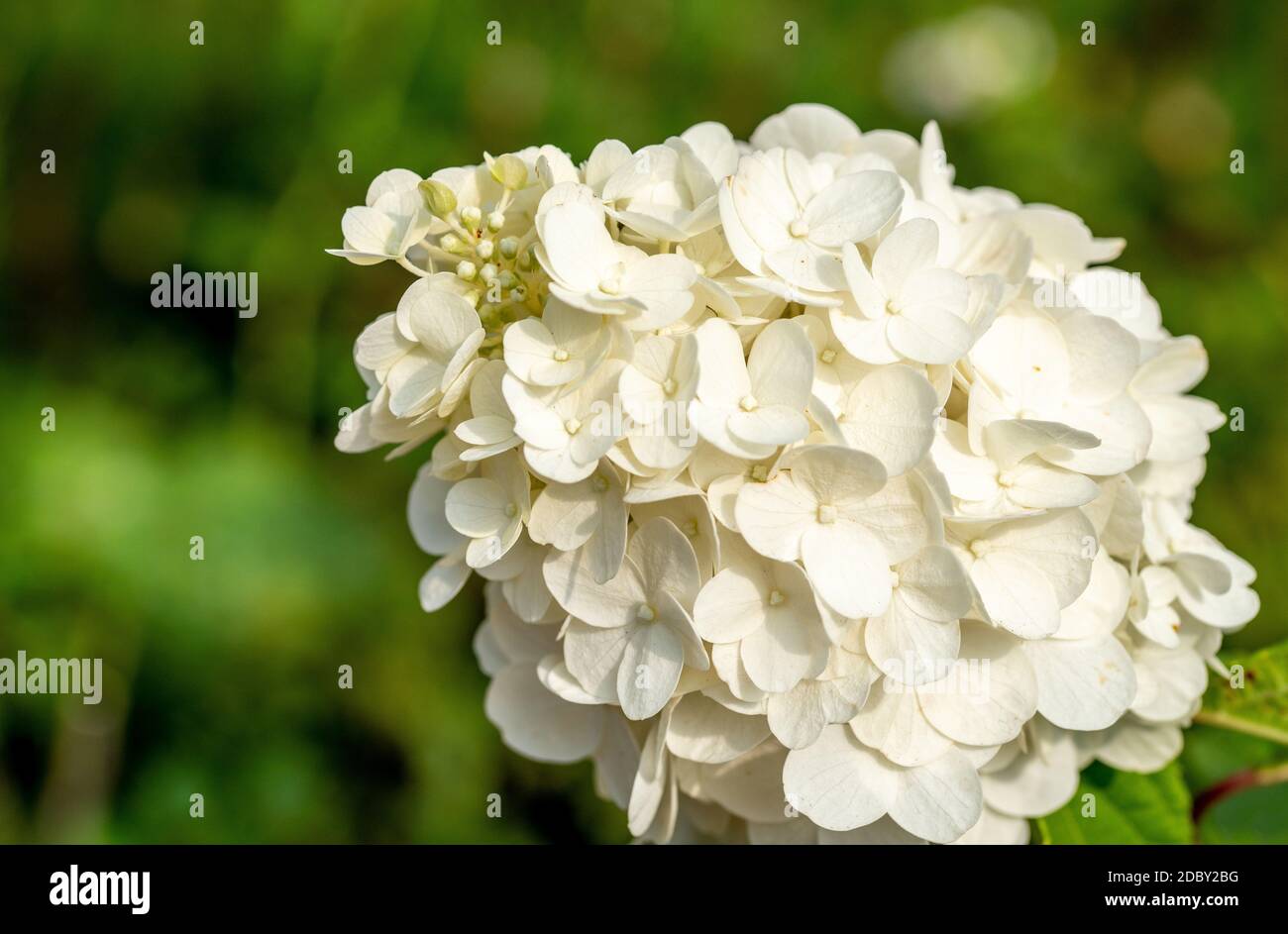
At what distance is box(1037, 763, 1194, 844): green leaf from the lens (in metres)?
0.99

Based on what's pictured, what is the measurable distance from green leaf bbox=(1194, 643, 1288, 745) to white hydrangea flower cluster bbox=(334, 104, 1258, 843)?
0.59ft

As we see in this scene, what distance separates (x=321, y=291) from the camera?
177 centimetres

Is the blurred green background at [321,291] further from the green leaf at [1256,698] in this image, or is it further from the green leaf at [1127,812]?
the green leaf at [1127,812]

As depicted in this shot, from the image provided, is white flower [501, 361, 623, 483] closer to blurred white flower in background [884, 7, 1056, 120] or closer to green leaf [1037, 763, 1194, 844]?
green leaf [1037, 763, 1194, 844]

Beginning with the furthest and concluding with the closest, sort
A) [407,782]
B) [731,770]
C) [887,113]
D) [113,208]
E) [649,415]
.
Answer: [887,113], [113,208], [407,782], [731,770], [649,415]

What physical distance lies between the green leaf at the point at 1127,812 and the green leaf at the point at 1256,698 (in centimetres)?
10

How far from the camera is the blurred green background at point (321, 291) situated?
5.49ft

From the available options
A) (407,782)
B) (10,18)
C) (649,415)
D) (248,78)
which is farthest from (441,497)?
(10,18)

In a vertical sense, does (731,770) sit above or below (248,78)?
below

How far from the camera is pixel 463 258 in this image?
2.69ft

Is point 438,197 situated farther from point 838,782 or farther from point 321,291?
point 321,291

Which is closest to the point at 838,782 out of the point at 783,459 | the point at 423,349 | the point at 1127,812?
the point at 783,459

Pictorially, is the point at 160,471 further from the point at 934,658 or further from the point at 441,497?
the point at 934,658

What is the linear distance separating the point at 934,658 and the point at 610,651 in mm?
249
